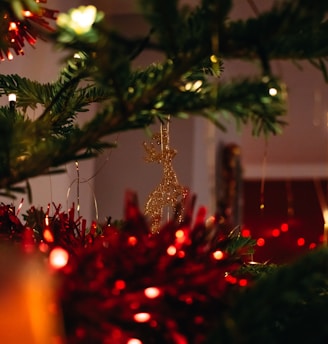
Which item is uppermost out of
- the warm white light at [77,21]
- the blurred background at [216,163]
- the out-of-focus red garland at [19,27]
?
the out-of-focus red garland at [19,27]

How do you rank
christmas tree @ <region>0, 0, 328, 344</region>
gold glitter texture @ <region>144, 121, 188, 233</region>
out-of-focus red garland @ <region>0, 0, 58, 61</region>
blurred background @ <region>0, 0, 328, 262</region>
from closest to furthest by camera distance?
christmas tree @ <region>0, 0, 328, 344</region>
out-of-focus red garland @ <region>0, 0, 58, 61</region>
gold glitter texture @ <region>144, 121, 188, 233</region>
blurred background @ <region>0, 0, 328, 262</region>

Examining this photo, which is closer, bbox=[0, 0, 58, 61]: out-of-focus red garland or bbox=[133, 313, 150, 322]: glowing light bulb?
bbox=[133, 313, 150, 322]: glowing light bulb

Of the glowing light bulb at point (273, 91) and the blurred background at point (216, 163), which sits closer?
the glowing light bulb at point (273, 91)

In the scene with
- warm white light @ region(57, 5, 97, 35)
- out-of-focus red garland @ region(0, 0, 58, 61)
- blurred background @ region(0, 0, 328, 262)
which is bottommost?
blurred background @ region(0, 0, 328, 262)

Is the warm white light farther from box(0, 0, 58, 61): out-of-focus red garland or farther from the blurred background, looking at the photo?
box(0, 0, 58, 61): out-of-focus red garland

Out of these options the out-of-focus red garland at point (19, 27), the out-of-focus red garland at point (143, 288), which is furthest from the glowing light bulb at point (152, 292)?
the out-of-focus red garland at point (19, 27)

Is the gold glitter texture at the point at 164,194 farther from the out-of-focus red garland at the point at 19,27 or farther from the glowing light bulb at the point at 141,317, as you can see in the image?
the glowing light bulb at the point at 141,317

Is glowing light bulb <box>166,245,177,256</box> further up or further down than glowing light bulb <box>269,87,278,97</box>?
further down

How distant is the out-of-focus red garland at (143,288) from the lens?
31cm

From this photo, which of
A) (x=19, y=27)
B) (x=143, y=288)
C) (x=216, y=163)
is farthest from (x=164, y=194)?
(x=216, y=163)

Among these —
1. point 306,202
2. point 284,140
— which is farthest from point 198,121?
point 306,202

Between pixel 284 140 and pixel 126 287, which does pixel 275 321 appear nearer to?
pixel 126 287

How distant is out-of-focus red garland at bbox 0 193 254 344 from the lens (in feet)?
1.00

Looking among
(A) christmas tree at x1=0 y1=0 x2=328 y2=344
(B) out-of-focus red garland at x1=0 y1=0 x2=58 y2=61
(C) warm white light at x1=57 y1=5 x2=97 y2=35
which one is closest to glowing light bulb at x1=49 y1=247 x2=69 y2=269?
(A) christmas tree at x1=0 y1=0 x2=328 y2=344
